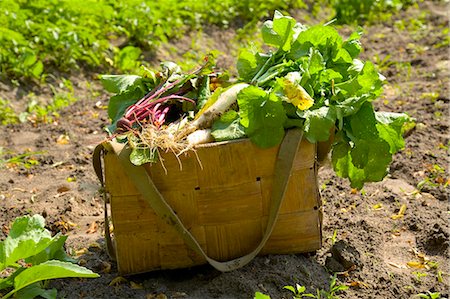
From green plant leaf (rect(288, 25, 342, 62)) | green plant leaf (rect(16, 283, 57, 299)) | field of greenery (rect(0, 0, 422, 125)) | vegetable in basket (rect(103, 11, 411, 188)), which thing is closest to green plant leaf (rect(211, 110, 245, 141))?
vegetable in basket (rect(103, 11, 411, 188))

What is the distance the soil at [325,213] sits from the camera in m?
3.43

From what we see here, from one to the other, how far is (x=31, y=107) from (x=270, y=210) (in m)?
3.10

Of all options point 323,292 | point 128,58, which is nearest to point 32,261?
point 323,292

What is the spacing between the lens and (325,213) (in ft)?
13.6

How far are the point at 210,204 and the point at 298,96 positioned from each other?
61 centimetres

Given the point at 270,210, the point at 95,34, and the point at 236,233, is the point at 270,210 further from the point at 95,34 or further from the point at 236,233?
the point at 95,34

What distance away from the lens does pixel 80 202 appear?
437 cm

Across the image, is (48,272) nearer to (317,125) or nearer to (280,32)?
(317,125)

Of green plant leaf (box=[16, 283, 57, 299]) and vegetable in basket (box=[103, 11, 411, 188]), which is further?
vegetable in basket (box=[103, 11, 411, 188])

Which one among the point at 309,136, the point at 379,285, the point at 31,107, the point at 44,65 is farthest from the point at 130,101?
the point at 44,65

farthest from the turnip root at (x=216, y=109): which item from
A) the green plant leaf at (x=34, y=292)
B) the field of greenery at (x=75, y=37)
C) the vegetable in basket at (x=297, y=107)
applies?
the field of greenery at (x=75, y=37)

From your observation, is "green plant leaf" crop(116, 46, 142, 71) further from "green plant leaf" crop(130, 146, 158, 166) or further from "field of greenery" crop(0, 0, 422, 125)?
"green plant leaf" crop(130, 146, 158, 166)

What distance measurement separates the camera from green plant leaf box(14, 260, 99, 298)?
2.93 m

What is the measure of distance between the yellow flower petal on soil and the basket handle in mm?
138
